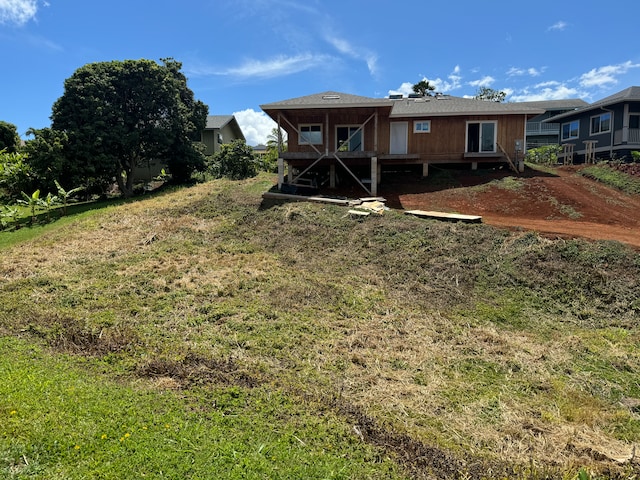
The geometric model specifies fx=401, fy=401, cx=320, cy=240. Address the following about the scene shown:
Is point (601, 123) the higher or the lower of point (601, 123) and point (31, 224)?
the higher

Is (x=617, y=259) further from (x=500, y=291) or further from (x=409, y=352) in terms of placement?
(x=409, y=352)

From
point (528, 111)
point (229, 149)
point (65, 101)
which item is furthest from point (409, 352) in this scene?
point (65, 101)

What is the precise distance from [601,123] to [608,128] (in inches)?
35.1

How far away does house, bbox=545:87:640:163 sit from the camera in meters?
21.1

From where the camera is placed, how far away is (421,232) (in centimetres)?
996

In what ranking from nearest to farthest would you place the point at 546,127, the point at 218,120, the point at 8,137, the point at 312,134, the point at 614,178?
the point at 614,178 < the point at 312,134 < the point at 8,137 < the point at 218,120 < the point at 546,127

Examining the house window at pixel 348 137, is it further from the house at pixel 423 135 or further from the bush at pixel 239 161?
the bush at pixel 239 161

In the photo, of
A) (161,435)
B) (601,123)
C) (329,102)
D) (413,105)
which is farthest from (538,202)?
(601,123)

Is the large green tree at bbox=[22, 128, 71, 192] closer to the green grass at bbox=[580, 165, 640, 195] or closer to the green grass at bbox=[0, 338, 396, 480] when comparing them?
the green grass at bbox=[0, 338, 396, 480]

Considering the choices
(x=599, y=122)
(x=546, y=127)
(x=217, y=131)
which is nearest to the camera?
(x=599, y=122)

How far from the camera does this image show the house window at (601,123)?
22.4 m

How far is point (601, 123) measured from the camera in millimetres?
23031

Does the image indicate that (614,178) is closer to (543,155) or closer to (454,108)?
(454,108)

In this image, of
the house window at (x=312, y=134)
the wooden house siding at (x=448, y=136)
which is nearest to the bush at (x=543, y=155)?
the wooden house siding at (x=448, y=136)
